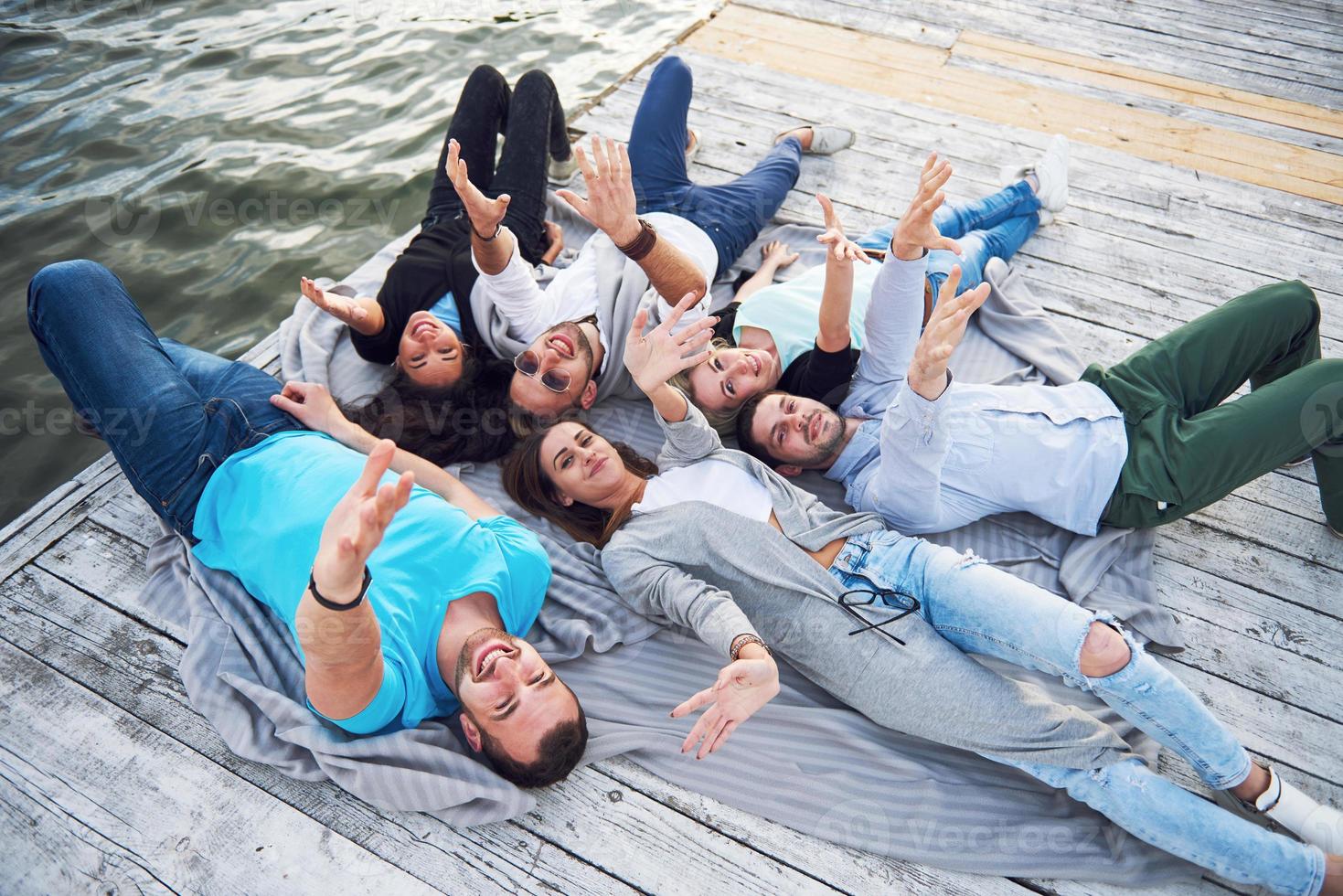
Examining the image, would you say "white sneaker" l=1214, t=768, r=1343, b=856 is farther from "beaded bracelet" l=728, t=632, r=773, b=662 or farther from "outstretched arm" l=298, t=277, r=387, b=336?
"outstretched arm" l=298, t=277, r=387, b=336

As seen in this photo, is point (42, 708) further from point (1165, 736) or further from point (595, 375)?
point (1165, 736)

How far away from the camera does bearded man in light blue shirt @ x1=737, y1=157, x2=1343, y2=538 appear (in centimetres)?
271

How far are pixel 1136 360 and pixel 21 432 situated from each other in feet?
15.8

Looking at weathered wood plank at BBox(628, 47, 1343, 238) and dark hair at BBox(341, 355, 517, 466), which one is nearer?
dark hair at BBox(341, 355, 517, 466)

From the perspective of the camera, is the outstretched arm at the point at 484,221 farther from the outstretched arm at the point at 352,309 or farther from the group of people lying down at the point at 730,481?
the outstretched arm at the point at 352,309

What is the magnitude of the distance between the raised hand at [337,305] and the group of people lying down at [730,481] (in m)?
0.02

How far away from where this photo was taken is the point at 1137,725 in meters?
2.29

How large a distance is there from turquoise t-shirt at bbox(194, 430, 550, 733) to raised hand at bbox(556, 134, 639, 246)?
1170 millimetres

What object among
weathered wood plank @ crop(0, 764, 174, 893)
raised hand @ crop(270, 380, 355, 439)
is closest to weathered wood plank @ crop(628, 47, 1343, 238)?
raised hand @ crop(270, 380, 355, 439)

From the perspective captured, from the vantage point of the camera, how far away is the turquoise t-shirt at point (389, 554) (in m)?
2.43

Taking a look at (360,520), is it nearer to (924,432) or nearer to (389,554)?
(389,554)

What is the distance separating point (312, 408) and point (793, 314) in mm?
1999

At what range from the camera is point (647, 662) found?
2768 millimetres

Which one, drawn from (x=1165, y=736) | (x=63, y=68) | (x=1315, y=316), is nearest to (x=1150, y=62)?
(x=1315, y=316)
